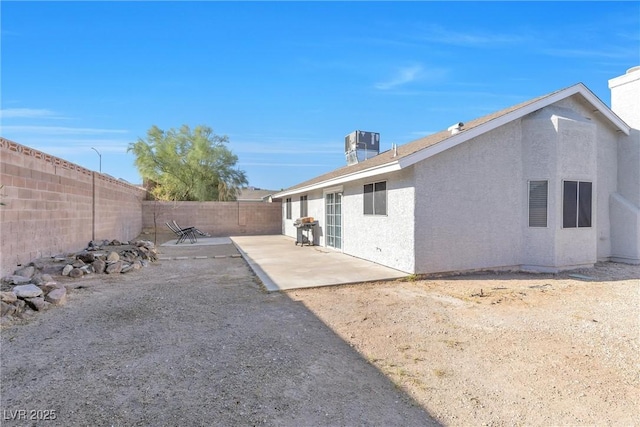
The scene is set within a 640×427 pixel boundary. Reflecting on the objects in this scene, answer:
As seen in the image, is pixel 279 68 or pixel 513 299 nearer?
pixel 513 299

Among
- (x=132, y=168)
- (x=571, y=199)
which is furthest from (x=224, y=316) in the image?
(x=132, y=168)

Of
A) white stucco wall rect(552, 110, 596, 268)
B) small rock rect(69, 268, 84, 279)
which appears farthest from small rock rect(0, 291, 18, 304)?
white stucco wall rect(552, 110, 596, 268)

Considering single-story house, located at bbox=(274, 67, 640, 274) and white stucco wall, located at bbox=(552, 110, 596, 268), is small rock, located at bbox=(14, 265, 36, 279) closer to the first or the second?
single-story house, located at bbox=(274, 67, 640, 274)

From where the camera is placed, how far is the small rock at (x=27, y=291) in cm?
474

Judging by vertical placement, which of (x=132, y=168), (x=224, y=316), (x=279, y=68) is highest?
(x=279, y=68)

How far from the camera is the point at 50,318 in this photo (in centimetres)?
446

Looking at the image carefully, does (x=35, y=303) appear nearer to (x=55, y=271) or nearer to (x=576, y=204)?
(x=55, y=271)

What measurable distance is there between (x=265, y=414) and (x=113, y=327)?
2.97 metres

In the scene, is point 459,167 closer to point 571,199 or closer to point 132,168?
point 571,199

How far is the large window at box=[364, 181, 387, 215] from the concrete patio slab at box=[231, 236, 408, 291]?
4.79ft

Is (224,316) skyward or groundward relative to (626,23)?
groundward

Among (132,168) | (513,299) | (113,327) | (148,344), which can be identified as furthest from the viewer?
(132,168)

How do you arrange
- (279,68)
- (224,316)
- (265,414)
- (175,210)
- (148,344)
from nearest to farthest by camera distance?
1. (265,414)
2. (148,344)
3. (224,316)
4. (279,68)
5. (175,210)

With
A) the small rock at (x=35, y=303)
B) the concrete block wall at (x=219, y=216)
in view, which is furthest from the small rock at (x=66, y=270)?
the concrete block wall at (x=219, y=216)
